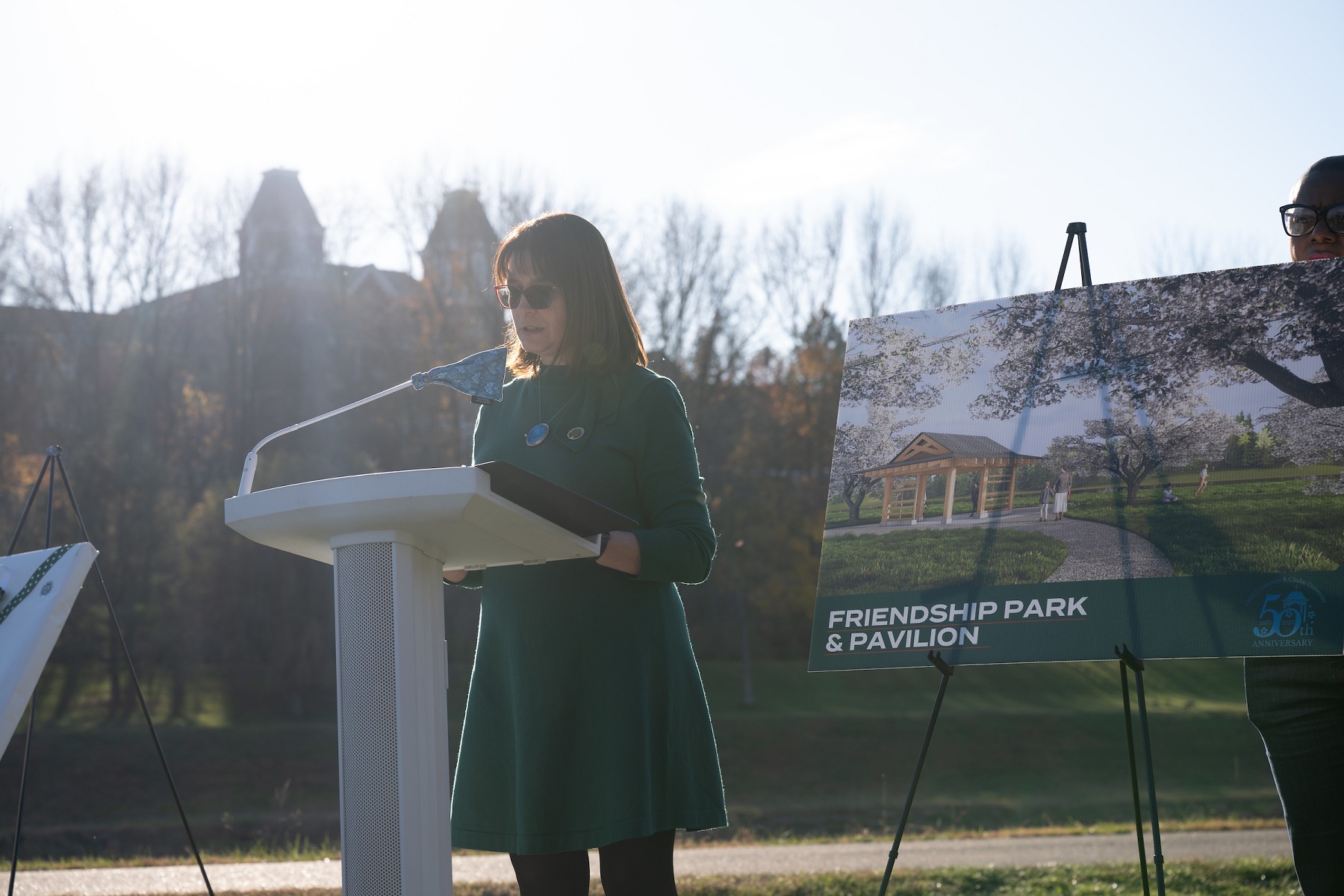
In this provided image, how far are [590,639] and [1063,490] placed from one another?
1.28m

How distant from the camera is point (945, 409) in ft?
9.65

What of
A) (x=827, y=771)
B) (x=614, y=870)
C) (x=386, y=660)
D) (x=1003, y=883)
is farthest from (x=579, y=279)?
(x=827, y=771)

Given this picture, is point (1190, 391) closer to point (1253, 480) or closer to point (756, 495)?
point (1253, 480)

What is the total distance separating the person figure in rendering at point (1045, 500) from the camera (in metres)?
2.76

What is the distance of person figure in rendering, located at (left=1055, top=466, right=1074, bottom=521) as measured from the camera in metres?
2.75

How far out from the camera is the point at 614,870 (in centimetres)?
204

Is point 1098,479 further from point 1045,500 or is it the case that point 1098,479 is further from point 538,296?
point 538,296

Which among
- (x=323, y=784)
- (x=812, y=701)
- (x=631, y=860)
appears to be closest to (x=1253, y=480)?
(x=631, y=860)

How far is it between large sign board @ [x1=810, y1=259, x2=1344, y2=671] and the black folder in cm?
98

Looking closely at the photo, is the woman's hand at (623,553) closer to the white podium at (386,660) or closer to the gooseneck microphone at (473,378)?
the white podium at (386,660)

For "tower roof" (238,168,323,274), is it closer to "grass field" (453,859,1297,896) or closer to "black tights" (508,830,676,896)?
"grass field" (453,859,1297,896)

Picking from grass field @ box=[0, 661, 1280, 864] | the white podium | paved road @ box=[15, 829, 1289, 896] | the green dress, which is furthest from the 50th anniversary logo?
grass field @ box=[0, 661, 1280, 864]

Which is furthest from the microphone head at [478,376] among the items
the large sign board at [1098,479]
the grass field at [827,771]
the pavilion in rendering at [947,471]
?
the grass field at [827,771]

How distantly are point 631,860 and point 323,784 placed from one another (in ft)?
54.2
